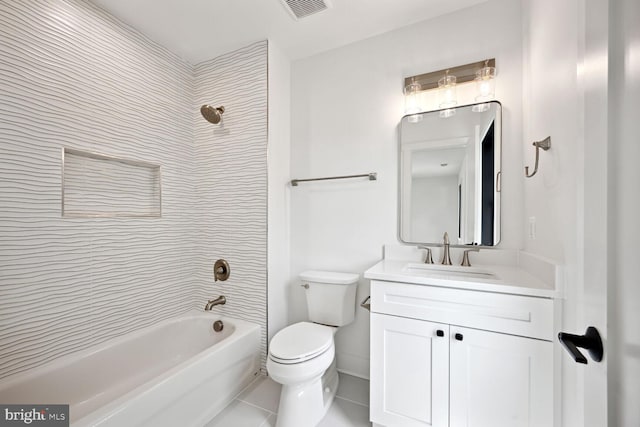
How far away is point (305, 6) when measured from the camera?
1.66 m

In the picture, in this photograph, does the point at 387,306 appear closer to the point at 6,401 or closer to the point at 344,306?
the point at 344,306

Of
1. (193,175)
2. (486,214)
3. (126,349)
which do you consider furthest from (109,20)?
(486,214)

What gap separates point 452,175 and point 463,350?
104 centimetres

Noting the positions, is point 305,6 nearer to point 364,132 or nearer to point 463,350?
point 364,132

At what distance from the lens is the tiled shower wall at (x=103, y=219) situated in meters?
1.33

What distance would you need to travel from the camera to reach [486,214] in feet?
5.28

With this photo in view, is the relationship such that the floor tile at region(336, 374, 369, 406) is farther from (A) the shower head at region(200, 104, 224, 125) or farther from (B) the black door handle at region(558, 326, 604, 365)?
(A) the shower head at region(200, 104, 224, 125)

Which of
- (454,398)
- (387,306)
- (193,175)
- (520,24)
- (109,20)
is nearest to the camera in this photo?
(454,398)

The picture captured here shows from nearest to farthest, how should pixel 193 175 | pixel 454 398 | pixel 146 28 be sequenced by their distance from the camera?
pixel 454 398 < pixel 146 28 < pixel 193 175

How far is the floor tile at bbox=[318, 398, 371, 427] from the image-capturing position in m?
1.47

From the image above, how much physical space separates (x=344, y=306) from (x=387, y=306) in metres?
0.50

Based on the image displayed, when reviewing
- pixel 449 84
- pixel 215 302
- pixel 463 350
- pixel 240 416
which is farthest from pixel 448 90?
pixel 240 416

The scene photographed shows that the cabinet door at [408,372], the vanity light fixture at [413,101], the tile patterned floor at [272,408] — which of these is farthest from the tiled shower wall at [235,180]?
the vanity light fixture at [413,101]

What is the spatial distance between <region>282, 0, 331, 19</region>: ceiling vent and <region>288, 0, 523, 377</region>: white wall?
1.33 ft
